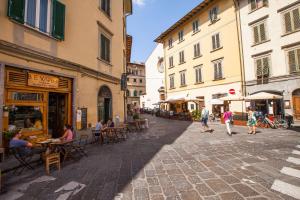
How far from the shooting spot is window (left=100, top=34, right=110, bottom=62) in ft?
37.0

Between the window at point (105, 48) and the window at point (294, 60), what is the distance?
13.5 meters

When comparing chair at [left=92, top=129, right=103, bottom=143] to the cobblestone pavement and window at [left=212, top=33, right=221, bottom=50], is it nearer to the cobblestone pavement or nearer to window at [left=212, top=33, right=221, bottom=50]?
the cobblestone pavement

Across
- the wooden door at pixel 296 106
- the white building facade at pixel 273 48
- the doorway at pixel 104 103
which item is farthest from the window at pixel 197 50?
the doorway at pixel 104 103

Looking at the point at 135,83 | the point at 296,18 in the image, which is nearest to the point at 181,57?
the point at 296,18

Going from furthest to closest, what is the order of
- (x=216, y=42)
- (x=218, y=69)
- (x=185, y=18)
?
(x=185, y=18) → (x=216, y=42) → (x=218, y=69)

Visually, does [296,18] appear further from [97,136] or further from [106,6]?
[97,136]

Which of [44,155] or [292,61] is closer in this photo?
[44,155]

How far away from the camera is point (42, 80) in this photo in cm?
729

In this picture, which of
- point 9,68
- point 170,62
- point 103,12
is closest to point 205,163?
point 9,68

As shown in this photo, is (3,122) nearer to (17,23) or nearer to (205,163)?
(17,23)

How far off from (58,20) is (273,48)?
1564cm

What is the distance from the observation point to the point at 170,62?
28.2m

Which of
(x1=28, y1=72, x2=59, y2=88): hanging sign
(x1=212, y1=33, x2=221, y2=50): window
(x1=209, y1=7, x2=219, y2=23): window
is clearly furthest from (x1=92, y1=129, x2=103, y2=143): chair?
(x1=209, y1=7, x2=219, y2=23): window

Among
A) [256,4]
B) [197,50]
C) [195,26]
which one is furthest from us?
[195,26]
